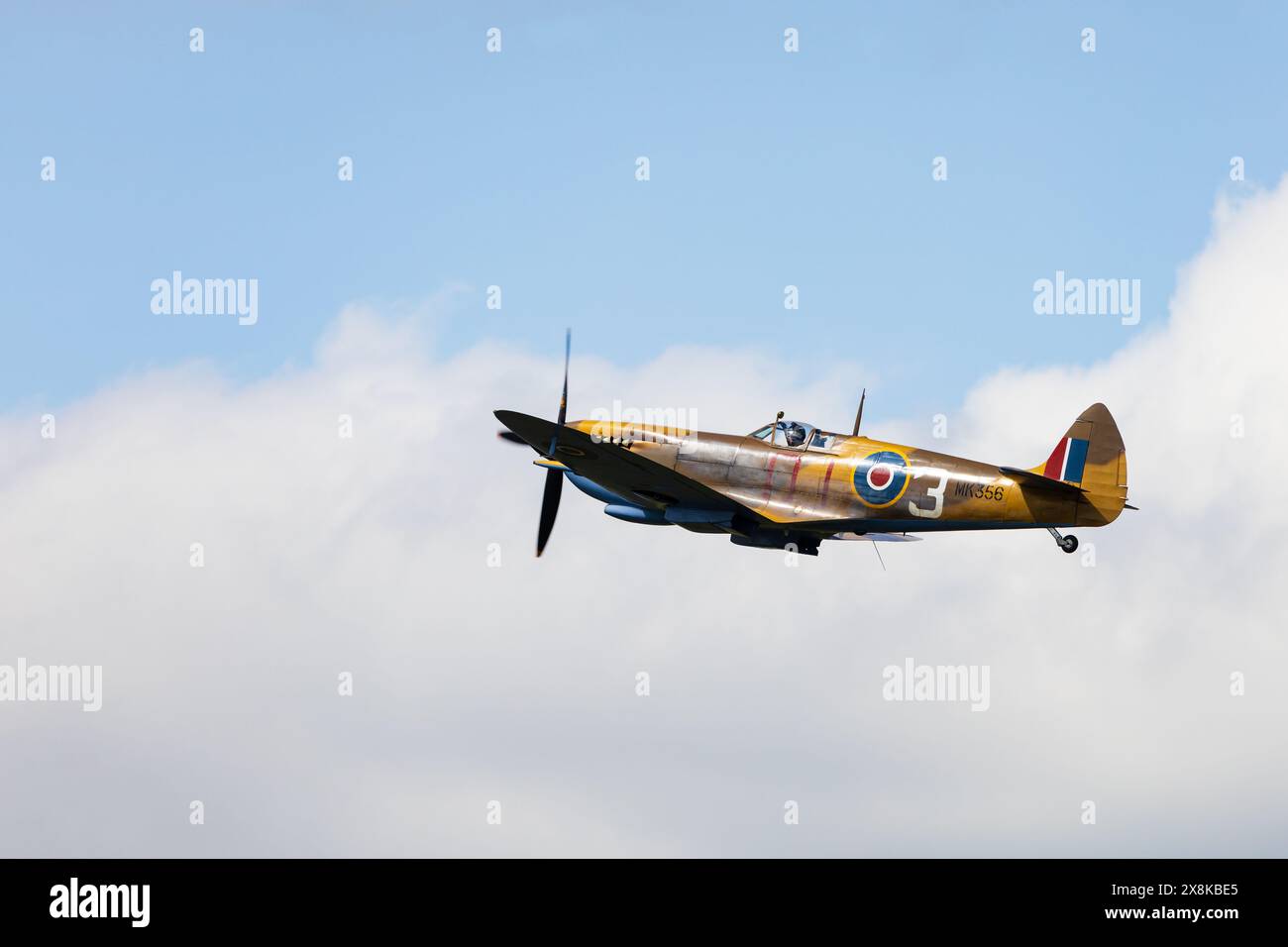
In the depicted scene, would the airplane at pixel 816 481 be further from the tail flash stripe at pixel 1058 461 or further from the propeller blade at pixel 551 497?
the propeller blade at pixel 551 497

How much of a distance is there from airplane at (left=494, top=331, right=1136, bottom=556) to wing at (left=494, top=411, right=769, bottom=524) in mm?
36

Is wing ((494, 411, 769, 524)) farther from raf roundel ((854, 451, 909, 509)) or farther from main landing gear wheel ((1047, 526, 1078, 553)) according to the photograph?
main landing gear wheel ((1047, 526, 1078, 553))

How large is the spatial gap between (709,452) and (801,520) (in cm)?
241

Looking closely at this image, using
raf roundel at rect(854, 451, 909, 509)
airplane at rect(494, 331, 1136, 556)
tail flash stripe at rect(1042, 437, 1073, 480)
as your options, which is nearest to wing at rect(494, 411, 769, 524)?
airplane at rect(494, 331, 1136, 556)

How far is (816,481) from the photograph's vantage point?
138 feet

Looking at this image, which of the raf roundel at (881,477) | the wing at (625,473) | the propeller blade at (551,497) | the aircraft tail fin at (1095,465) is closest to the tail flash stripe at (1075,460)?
the aircraft tail fin at (1095,465)

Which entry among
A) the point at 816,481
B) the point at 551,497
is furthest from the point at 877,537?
the point at 551,497

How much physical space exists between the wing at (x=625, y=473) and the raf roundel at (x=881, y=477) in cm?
205

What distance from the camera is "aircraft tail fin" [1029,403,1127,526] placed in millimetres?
39781

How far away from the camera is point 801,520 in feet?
138

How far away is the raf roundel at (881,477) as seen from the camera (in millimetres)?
41312

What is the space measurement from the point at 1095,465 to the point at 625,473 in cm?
875
